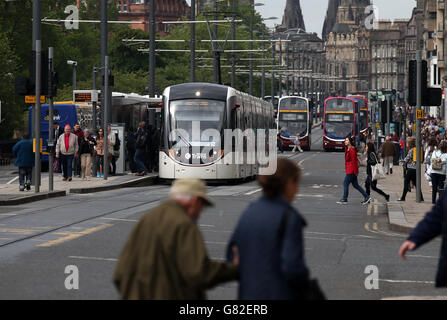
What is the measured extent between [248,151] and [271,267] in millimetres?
32149

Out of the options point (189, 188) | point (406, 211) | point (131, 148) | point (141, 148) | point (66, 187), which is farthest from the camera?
point (131, 148)

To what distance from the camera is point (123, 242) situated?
16328mm

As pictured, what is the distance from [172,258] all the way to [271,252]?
1.80ft

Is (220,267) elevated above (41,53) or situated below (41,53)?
below

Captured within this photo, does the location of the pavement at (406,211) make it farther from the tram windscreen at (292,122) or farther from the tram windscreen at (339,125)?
the tram windscreen at (292,122)

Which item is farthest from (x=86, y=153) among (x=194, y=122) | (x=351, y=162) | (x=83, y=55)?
(x=83, y=55)

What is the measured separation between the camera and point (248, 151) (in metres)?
38.7

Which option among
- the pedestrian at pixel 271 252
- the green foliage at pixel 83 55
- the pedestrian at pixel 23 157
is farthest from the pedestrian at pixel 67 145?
the pedestrian at pixel 271 252

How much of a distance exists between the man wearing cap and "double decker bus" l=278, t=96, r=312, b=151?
248 feet

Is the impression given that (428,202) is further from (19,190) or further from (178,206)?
(178,206)

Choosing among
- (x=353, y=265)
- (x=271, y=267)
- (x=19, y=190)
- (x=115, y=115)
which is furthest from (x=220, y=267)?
(x=115, y=115)

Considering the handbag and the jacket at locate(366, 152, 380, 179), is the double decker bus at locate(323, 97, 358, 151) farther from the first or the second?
the handbag

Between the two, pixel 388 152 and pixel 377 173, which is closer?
pixel 377 173

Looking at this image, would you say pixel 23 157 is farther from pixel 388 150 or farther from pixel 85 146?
pixel 388 150
